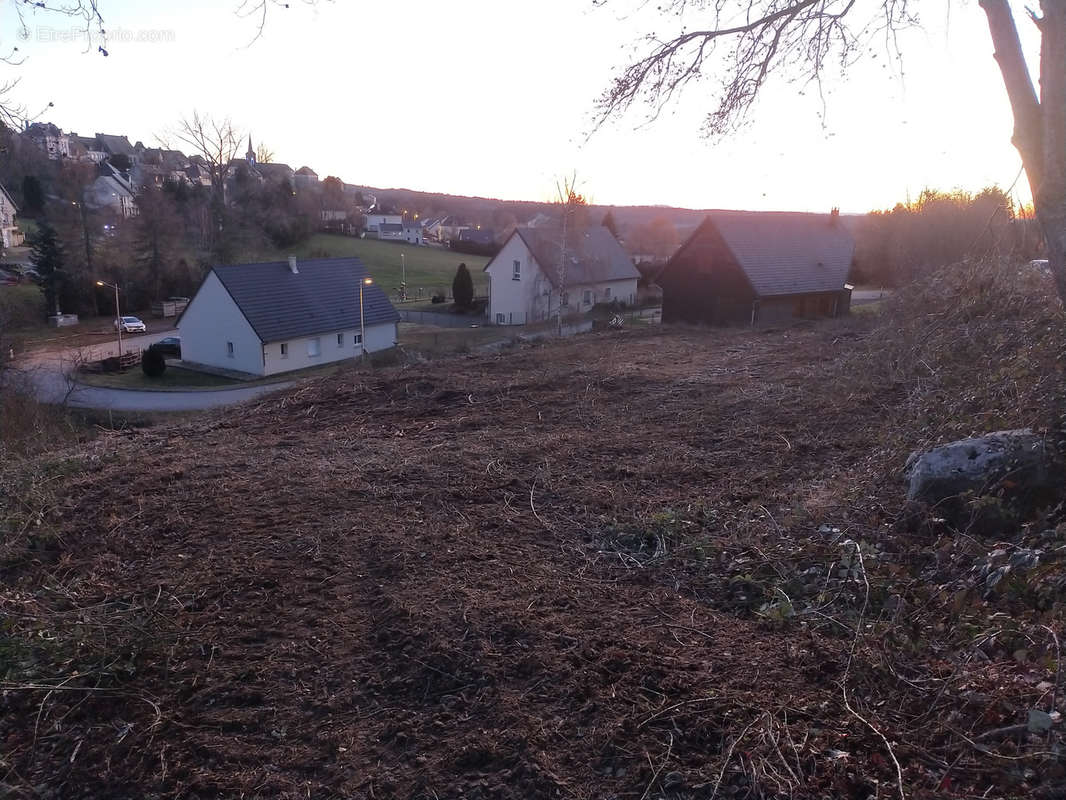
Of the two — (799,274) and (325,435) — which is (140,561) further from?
(799,274)

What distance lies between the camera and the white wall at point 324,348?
30.2 metres

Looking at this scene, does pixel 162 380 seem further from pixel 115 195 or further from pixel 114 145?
pixel 114 145

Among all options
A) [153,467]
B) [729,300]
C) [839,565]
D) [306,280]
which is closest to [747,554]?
[839,565]

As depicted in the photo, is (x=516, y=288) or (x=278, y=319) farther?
(x=516, y=288)

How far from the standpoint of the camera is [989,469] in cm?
410

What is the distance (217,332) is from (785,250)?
23.5 meters

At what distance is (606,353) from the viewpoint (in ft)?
38.3

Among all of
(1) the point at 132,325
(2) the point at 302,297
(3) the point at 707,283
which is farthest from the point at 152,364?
(3) the point at 707,283

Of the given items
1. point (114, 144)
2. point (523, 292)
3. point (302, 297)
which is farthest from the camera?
point (114, 144)

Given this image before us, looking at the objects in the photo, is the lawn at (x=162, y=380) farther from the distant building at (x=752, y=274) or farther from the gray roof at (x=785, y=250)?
the gray roof at (x=785, y=250)

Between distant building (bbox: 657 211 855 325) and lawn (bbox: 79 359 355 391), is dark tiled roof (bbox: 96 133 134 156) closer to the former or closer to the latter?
lawn (bbox: 79 359 355 391)

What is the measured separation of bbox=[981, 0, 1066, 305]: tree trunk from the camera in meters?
4.84

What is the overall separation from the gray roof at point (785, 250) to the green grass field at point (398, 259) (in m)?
25.7

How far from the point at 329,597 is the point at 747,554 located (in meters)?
2.32
